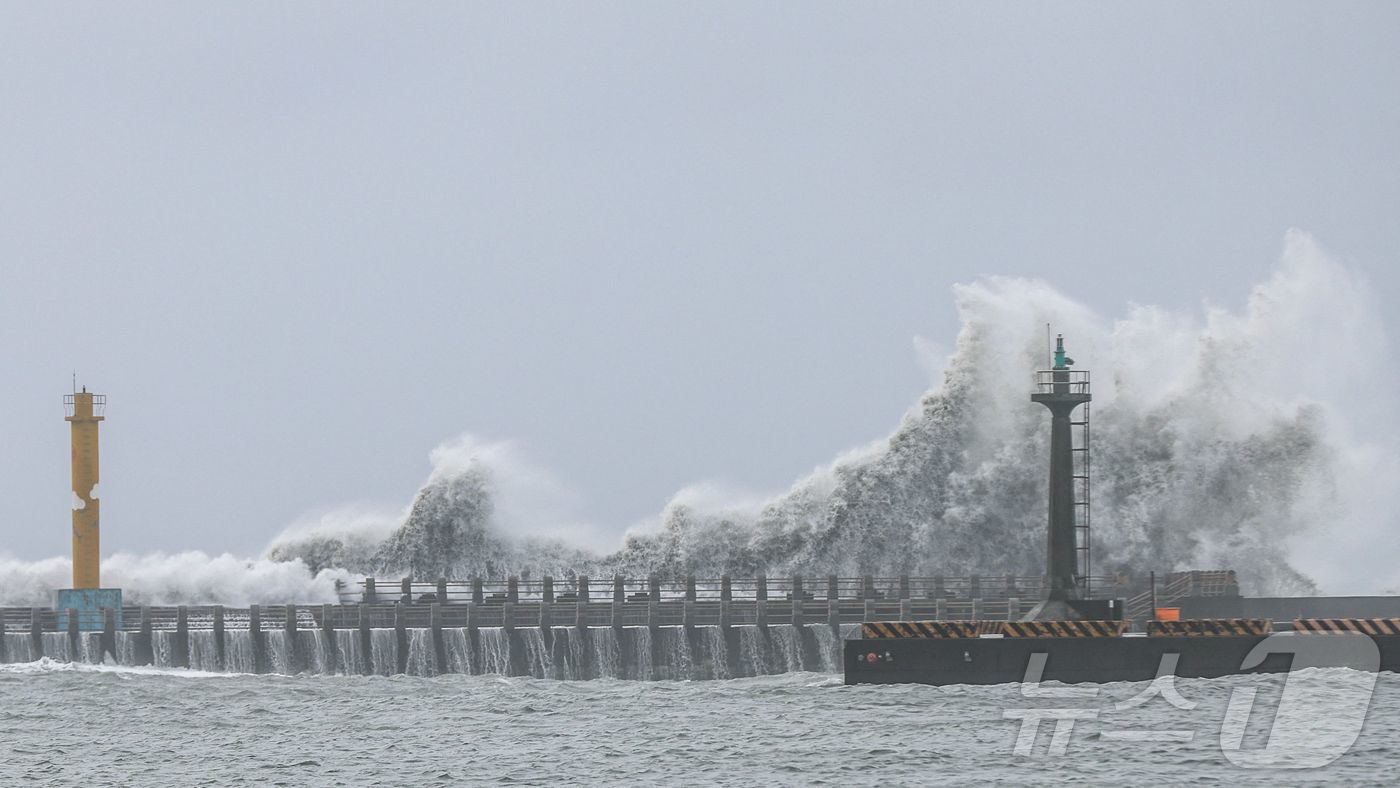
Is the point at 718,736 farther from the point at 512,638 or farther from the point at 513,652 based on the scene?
the point at 512,638

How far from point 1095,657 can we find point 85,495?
1302 inches

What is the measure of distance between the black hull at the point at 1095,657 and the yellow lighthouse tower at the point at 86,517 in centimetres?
2842

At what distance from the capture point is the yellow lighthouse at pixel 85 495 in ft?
216

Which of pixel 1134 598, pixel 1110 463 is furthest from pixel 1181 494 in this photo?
pixel 1134 598

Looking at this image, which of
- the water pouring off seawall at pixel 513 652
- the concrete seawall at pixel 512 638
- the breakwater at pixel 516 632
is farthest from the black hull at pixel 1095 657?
the water pouring off seawall at pixel 513 652

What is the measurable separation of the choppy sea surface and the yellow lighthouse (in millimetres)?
14666

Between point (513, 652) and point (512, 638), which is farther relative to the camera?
point (512, 638)

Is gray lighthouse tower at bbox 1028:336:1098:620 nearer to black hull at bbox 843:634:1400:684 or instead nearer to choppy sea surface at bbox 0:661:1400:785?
black hull at bbox 843:634:1400:684

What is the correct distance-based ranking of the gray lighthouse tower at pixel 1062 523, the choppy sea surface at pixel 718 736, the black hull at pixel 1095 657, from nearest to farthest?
the choppy sea surface at pixel 718 736 < the black hull at pixel 1095 657 < the gray lighthouse tower at pixel 1062 523

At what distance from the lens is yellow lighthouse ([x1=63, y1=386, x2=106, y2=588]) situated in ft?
216

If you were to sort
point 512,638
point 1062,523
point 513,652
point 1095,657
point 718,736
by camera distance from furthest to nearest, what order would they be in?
point 512,638, point 513,652, point 1062,523, point 1095,657, point 718,736

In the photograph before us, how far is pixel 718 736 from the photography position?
40.7 metres

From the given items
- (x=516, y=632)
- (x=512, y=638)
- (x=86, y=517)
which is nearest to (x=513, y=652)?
(x=512, y=638)

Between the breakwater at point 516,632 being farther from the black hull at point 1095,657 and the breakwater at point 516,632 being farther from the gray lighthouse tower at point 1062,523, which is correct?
the black hull at point 1095,657
